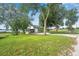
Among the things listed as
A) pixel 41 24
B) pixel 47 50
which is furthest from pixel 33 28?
pixel 47 50

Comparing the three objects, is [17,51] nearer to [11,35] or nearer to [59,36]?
[11,35]

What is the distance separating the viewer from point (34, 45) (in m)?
2.16

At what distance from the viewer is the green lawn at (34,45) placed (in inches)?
84.6

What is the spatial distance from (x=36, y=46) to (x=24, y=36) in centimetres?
15

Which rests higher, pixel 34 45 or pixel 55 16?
pixel 55 16

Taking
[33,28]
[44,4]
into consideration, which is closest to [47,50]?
[33,28]

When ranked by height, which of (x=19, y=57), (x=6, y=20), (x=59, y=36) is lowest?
(x=19, y=57)

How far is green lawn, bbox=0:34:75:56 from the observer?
7.05ft

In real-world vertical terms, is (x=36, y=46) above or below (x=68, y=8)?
below

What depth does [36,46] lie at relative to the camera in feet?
7.10

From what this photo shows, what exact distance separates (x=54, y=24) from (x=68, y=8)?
19cm

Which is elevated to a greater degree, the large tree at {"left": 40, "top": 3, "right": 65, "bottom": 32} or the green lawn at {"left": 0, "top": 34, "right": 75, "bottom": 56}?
the large tree at {"left": 40, "top": 3, "right": 65, "bottom": 32}

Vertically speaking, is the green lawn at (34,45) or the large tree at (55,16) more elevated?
the large tree at (55,16)

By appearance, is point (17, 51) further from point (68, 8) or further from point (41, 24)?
point (68, 8)
